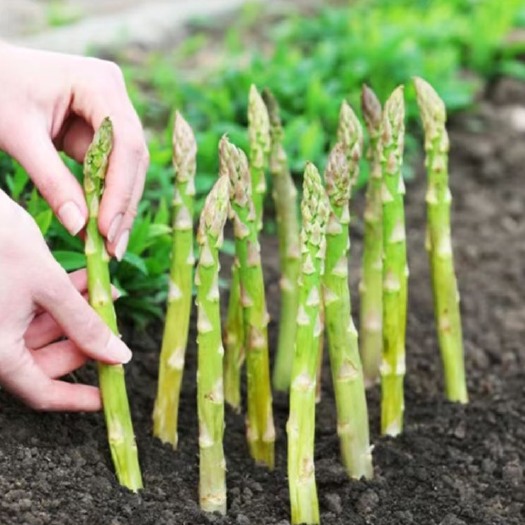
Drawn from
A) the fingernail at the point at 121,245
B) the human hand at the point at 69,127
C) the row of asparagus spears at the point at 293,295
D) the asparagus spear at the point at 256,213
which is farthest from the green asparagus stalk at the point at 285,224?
the fingernail at the point at 121,245

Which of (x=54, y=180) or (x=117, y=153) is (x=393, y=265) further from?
(x=54, y=180)

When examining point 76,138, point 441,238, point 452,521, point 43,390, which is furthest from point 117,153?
point 452,521

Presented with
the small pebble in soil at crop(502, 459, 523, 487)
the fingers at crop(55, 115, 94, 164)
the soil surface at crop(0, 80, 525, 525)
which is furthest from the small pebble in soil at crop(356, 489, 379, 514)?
the fingers at crop(55, 115, 94, 164)

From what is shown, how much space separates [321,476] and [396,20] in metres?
3.87

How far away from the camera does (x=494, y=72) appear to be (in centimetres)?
613

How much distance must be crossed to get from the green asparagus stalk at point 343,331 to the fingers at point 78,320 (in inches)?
20.4

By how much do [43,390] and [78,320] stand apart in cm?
21

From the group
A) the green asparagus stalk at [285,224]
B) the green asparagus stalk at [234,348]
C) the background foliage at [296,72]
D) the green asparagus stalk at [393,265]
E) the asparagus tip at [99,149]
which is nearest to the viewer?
the asparagus tip at [99,149]

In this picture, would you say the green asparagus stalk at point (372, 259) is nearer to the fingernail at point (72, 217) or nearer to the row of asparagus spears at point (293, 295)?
the row of asparagus spears at point (293, 295)

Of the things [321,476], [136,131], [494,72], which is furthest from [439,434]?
[494,72]

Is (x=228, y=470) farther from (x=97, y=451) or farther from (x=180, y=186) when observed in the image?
(x=180, y=186)

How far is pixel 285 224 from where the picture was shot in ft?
10.9

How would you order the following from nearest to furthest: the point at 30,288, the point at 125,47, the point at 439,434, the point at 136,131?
the point at 30,288, the point at 136,131, the point at 439,434, the point at 125,47

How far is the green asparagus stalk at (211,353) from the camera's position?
8.54ft
